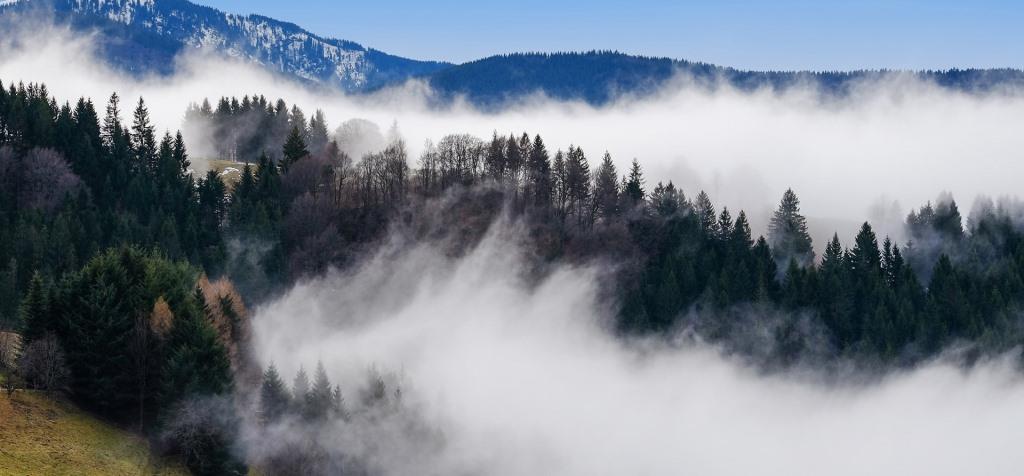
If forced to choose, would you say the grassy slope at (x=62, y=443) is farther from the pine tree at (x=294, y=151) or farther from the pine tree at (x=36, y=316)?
the pine tree at (x=294, y=151)

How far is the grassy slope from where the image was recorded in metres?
52.1

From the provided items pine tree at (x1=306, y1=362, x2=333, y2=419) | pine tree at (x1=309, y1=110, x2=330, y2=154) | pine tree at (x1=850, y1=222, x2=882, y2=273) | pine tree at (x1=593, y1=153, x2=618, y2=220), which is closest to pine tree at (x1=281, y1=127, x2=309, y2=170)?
pine tree at (x1=309, y1=110, x2=330, y2=154)

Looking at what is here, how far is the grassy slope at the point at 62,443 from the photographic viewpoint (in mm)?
52094

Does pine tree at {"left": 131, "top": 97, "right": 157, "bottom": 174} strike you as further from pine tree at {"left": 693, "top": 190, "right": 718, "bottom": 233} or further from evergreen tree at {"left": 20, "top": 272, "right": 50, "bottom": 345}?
pine tree at {"left": 693, "top": 190, "right": 718, "bottom": 233}

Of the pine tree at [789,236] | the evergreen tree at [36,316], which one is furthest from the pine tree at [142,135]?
the pine tree at [789,236]

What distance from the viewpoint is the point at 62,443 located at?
55.9 metres

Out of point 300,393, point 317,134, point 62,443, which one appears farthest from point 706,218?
point 62,443

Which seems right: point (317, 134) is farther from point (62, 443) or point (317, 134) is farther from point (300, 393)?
point (62, 443)

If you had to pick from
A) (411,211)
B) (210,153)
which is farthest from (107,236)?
(210,153)

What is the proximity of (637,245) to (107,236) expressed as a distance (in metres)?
71.8

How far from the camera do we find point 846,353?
123625 millimetres

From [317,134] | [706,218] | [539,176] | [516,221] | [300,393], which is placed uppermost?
[317,134]

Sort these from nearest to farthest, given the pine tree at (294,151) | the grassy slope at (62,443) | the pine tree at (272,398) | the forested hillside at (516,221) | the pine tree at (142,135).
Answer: the grassy slope at (62,443)
the pine tree at (272,398)
the forested hillside at (516,221)
the pine tree at (294,151)
the pine tree at (142,135)

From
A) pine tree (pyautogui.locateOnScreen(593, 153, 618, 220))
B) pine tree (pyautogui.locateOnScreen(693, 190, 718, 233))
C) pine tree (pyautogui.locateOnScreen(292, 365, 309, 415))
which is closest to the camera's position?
pine tree (pyautogui.locateOnScreen(292, 365, 309, 415))
